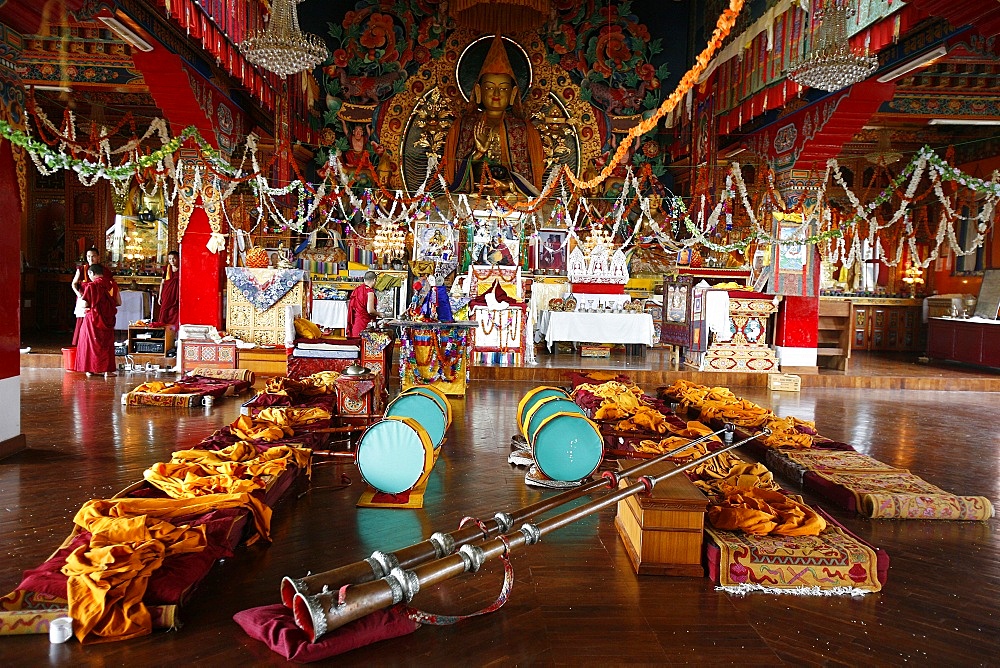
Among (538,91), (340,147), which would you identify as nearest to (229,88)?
(340,147)

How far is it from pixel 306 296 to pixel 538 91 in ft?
28.1

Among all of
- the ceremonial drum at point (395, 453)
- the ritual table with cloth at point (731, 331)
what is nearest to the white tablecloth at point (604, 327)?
the ritual table with cloth at point (731, 331)

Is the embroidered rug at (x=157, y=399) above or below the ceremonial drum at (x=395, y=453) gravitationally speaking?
below

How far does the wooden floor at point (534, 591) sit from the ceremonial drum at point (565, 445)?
26cm

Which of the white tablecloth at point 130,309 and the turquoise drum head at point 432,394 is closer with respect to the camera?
the turquoise drum head at point 432,394

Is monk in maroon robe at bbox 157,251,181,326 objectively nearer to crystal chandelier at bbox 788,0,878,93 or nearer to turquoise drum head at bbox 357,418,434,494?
turquoise drum head at bbox 357,418,434,494

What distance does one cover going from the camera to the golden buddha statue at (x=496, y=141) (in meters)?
16.1

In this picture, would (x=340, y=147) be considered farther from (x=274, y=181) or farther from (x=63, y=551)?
(x=63, y=551)

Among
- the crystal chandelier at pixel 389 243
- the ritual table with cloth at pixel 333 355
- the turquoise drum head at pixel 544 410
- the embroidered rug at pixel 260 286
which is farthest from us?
the crystal chandelier at pixel 389 243

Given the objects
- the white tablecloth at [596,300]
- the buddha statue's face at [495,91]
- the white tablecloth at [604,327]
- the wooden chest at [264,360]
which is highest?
the buddha statue's face at [495,91]

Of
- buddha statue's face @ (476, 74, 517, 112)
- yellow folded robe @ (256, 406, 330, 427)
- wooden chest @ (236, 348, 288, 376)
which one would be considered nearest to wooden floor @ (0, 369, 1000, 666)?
yellow folded robe @ (256, 406, 330, 427)

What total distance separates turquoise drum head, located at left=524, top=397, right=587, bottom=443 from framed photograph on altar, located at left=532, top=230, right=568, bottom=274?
34.8ft

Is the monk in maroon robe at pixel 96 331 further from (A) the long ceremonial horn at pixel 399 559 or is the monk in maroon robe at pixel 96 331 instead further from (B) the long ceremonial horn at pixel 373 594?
(B) the long ceremonial horn at pixel 373 594

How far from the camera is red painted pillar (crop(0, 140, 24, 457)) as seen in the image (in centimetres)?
551
